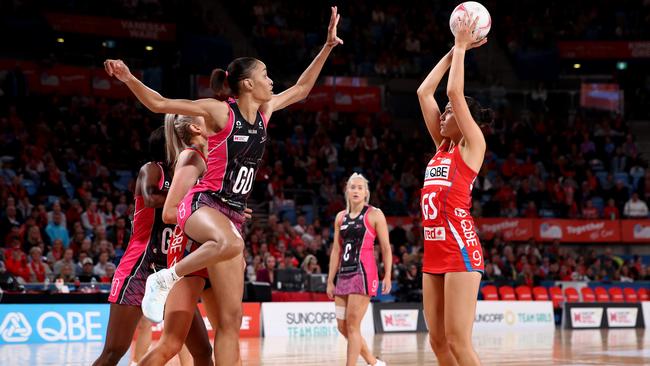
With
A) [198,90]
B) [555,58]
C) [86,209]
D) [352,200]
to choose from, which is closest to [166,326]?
[352,200]

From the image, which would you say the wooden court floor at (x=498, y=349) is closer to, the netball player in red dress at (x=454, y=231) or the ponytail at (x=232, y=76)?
the netball player in red dress at (x=454, y=231)

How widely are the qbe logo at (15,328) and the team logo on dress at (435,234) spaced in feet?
35.0

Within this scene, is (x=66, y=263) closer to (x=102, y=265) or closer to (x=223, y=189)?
(x=102, y=265)

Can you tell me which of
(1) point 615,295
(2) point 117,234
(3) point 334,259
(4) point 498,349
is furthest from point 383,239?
(1) point 615,295

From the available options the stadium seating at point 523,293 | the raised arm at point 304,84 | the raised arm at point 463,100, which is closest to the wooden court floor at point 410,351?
the stadium seating at point 523,293

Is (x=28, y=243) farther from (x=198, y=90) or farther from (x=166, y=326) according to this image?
(x=166, y=326)

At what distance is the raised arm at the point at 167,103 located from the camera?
6.17 metres

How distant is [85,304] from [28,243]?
9.47 feet

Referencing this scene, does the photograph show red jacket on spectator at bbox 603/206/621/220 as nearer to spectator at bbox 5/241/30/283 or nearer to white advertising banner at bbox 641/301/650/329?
white advertising banner at bbox 641/301/650/329

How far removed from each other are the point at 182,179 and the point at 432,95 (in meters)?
2.14

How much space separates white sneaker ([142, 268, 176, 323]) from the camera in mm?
6090

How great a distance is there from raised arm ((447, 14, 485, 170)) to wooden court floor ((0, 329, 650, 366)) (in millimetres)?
5530

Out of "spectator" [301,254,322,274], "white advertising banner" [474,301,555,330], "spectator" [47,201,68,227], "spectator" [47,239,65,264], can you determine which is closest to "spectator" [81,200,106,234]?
"spectator" [47,201,68,227]

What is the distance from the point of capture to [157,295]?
615 centimetres
